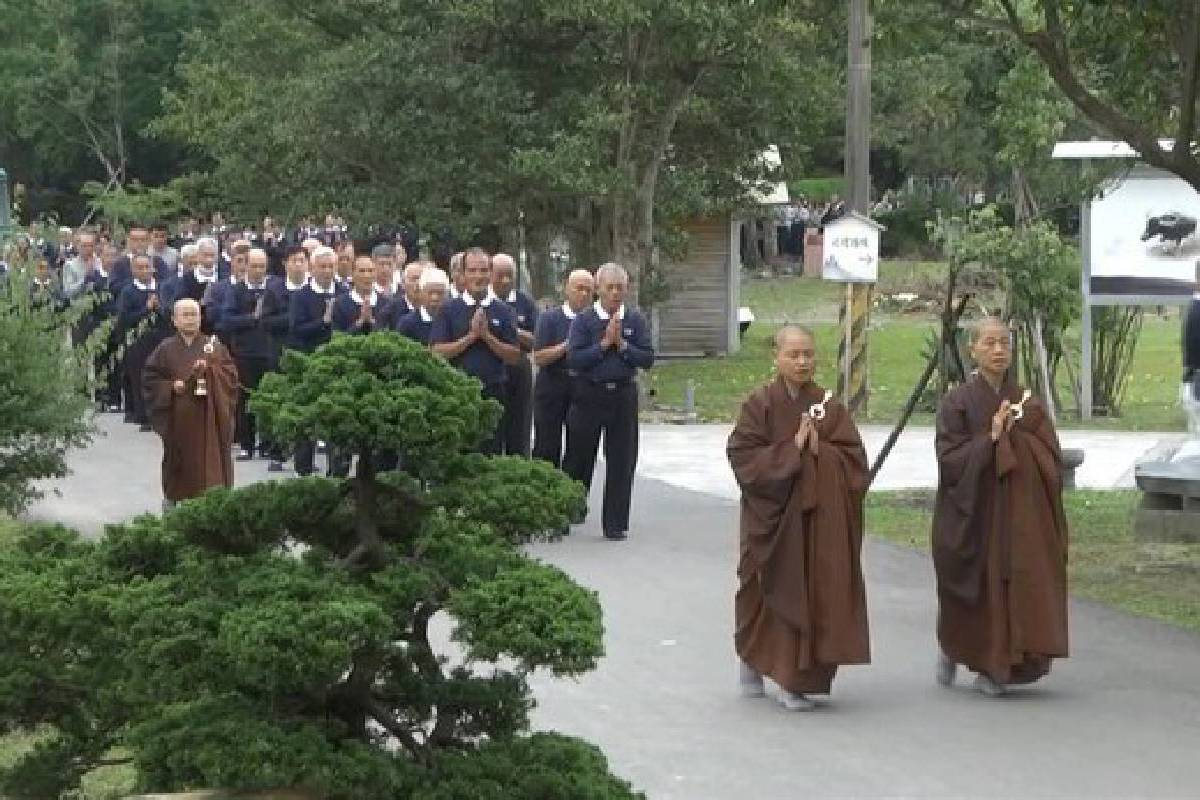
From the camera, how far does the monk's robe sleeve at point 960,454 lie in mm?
10602

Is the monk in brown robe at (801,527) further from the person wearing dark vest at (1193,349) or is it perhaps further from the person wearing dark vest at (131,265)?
the person wearing dark vest at (131,265)

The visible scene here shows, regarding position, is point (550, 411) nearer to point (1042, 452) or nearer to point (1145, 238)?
point (1042, 452)

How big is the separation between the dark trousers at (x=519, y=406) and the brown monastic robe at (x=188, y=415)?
2729mm

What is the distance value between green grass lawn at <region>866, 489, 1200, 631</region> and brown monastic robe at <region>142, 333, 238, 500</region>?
4.73 meters

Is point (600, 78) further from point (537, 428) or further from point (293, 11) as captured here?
point (537, 428)

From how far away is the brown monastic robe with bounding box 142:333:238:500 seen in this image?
606 inches

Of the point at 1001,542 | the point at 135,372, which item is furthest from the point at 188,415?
the point at 135,372

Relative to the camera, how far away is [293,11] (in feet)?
92.7

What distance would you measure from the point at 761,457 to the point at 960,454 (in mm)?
996

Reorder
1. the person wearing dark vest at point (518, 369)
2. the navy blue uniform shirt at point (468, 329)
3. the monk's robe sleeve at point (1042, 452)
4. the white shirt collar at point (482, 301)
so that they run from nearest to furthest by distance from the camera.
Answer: the monk's robe sleeve at point (1042, 452) → the navy blue uniform shirt at point (468, 329) → the white shirt collar at point (482, 301) → the person wearing dark vest at point (518, 369)

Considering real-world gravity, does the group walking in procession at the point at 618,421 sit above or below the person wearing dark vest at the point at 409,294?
below

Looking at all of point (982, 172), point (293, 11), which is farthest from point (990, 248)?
point (982, 172)

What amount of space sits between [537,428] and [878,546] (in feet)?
9.06

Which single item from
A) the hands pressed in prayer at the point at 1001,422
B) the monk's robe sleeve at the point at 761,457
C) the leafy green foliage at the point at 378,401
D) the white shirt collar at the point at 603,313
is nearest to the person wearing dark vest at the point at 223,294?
the white shirt collar at the point at 603,313
